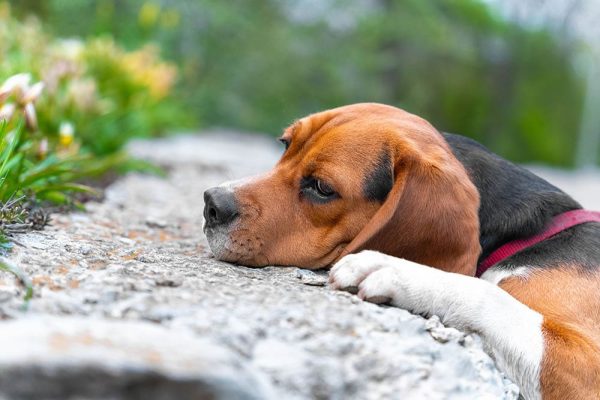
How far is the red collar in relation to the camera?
148 inches

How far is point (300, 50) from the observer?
63.4ft

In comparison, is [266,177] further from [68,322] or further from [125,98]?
[125,98]

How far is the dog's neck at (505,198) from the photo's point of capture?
12.5 feet

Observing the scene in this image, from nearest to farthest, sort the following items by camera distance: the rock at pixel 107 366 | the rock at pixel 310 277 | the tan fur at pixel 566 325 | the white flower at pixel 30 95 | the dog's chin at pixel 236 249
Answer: the rock at pixel 107 366 → the tan fur at pixel 566 325 → the rock at pixel 310 277 → the dog's chin at pixel 236 249 → the white flower at pixel 30 95

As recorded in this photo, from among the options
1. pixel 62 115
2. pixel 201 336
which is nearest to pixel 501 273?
pixel 201 336

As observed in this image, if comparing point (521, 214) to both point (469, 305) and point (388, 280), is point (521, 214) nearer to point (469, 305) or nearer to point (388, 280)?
point (469, 305)

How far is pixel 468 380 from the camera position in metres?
2.85

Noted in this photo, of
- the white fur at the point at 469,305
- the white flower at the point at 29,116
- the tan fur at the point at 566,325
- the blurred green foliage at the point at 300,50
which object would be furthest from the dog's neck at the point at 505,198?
the blurred green foliage at the point at 300,50

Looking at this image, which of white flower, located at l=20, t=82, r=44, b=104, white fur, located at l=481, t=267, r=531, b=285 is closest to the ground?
white fur, located at l=481, t=267, r=531, b=285

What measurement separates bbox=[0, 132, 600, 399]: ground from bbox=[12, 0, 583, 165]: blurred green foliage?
9.68 meters

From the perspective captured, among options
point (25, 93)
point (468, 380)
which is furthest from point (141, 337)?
point (25, 93)

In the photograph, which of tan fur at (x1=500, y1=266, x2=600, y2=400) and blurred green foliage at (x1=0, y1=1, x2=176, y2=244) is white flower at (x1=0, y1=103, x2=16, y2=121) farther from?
tan fur at (x1=500, y1=266, x2=600, y2=400)

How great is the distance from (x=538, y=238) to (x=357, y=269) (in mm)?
1127

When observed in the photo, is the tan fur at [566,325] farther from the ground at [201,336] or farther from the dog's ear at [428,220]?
the dog's ear at [428,220]
